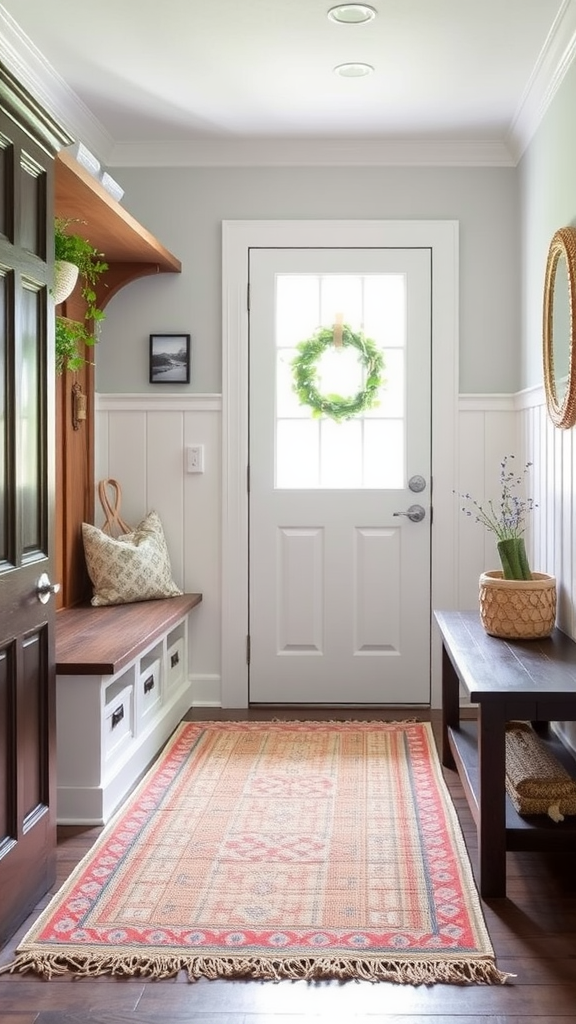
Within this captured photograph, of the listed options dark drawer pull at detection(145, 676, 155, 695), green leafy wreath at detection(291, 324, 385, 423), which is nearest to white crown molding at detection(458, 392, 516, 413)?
green leafy wreath at detection(291, 324, 385, 423)

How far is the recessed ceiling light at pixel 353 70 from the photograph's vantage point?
3676 millimetres

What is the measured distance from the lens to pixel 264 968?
2.23 m

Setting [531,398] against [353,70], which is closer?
[353,70]

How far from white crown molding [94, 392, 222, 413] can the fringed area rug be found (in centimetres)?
158

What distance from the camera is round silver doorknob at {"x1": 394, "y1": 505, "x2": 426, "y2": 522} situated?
4590mm

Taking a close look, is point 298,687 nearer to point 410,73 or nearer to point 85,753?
point 85,753

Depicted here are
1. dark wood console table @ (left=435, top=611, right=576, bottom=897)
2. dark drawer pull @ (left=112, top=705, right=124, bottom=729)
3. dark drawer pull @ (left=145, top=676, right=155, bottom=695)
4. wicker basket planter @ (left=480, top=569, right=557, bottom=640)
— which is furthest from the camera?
dark drawer pull @ (left=145, top=676, right=155, bottom=695)

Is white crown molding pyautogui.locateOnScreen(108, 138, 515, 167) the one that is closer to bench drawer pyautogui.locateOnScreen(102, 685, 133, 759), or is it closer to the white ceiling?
the white ceiling

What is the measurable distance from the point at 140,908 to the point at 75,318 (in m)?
2.58

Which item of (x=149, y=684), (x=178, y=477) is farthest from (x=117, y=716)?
(x=178, y=477)

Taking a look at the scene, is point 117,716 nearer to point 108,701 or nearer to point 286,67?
point 108,701

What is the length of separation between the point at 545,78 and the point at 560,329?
959 mm

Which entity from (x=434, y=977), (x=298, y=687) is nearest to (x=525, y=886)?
(x=434, y=977)

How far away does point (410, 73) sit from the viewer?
12.3 ft
